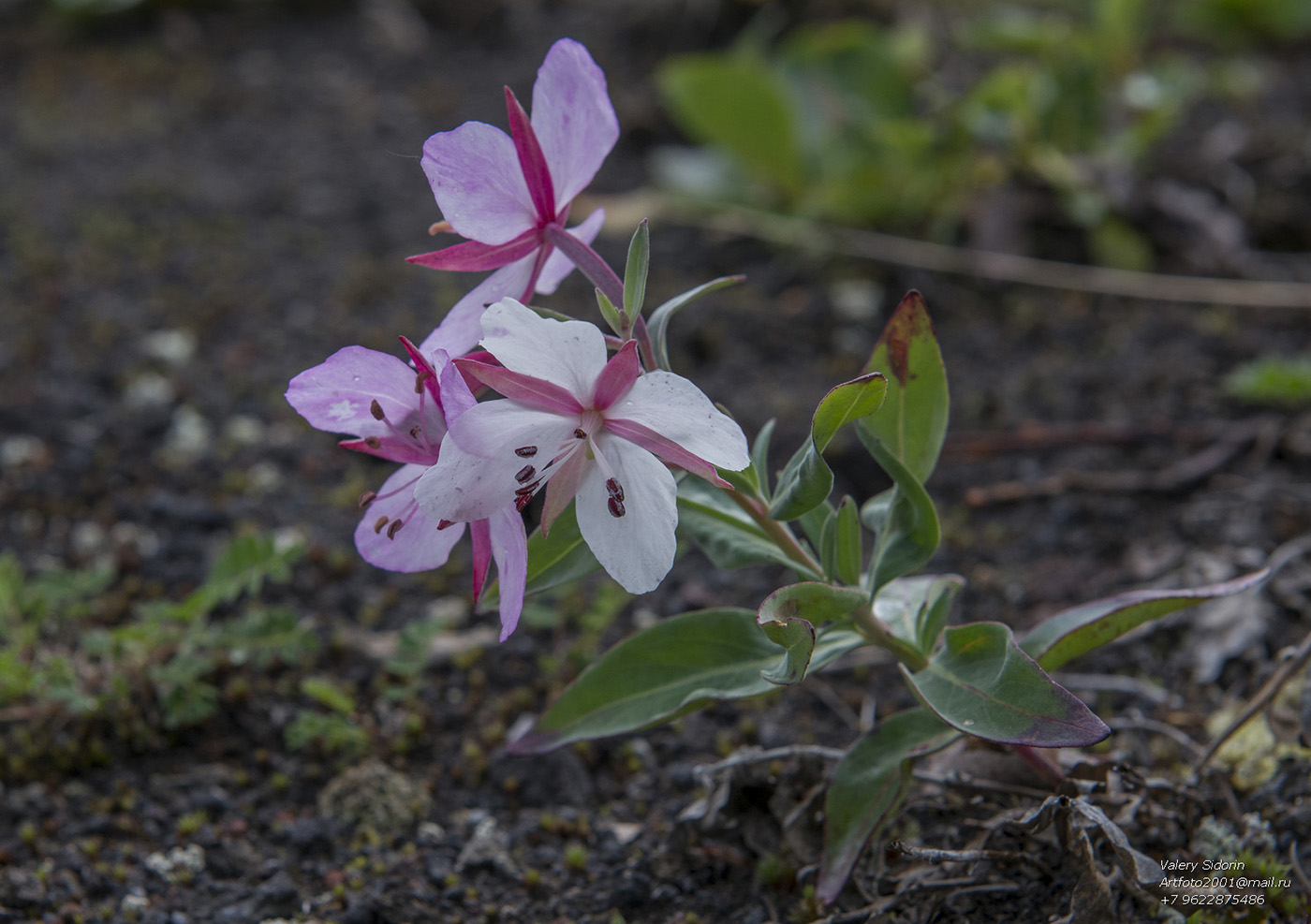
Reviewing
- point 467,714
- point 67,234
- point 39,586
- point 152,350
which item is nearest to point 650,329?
point 467,714

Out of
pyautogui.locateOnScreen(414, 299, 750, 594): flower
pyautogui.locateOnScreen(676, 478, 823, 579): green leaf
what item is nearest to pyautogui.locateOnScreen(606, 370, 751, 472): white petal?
pyautogui.locateOnScreen(414, 299, 750, 594): flower

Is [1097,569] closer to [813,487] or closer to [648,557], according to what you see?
[813,487]

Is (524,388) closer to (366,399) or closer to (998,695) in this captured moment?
(366,399)

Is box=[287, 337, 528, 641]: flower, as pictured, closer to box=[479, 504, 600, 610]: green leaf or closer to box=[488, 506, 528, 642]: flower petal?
box=[488, 506, 528, 642]: flower petal

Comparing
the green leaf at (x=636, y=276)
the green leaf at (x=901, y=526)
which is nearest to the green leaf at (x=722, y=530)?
the green leaf at (x=901, y=526)

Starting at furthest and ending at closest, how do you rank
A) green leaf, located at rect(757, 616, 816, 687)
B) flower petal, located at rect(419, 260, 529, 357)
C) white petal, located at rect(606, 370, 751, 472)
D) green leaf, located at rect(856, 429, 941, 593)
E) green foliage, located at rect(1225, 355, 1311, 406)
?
green foliage, located at rect(1225, 355, 1311, 406)
green leaf, located at rect(856, 429, 941, 593)
flower petal, located at rect(419, 260, 529, 357)
green leaf, located at rect(757, 616, 816, 687)
white petal, located at rect(606, 370, 751, 472)

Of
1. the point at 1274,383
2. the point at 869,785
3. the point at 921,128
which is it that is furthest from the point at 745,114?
the point at 869,785

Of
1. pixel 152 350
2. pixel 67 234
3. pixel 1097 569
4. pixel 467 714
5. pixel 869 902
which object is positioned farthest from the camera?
pixel 67 234

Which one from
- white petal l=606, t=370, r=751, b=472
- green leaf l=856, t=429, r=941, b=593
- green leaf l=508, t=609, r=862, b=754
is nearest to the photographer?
white petal l=606, t=370, r=751, b=472
